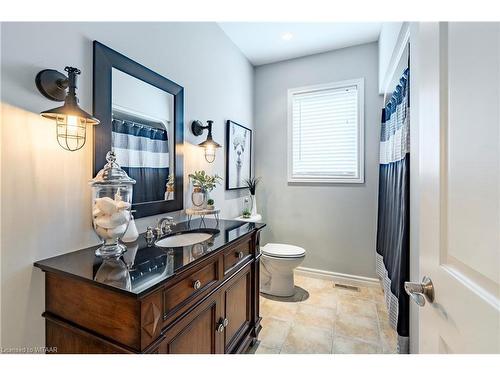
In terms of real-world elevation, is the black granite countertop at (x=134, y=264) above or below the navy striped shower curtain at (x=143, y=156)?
below

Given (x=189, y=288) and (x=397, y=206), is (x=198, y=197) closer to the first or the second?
(x=189, y=288)

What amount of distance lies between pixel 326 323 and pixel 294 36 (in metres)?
2.79

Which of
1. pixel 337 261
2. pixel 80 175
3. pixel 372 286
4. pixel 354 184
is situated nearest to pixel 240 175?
pixel 354 184

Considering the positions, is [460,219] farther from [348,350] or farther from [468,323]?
[348,350]

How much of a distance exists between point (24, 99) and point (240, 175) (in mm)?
1982

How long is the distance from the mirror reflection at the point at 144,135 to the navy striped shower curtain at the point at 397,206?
161 centimetres

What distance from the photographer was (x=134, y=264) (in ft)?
3.20

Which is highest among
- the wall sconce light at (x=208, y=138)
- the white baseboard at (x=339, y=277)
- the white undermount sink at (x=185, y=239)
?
the wall sconce light at (x=208, y=138)

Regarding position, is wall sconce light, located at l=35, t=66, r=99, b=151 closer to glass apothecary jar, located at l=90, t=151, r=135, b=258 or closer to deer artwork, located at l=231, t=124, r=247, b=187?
glass apothecary jar, located at l=90, t=151, r=135, b=258

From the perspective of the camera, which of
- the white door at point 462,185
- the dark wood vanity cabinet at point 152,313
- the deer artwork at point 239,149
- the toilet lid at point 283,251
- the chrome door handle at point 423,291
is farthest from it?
the deer artwork at point 239,149

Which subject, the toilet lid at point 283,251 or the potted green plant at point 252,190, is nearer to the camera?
the toilet lid at point 283,251

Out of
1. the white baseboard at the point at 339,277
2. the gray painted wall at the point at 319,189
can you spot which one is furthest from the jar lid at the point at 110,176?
the white baseboard at the point at 339,277

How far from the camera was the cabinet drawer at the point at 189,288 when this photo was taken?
913mm

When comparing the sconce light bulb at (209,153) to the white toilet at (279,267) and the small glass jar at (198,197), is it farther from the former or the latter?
the white toilet at (279,267)
